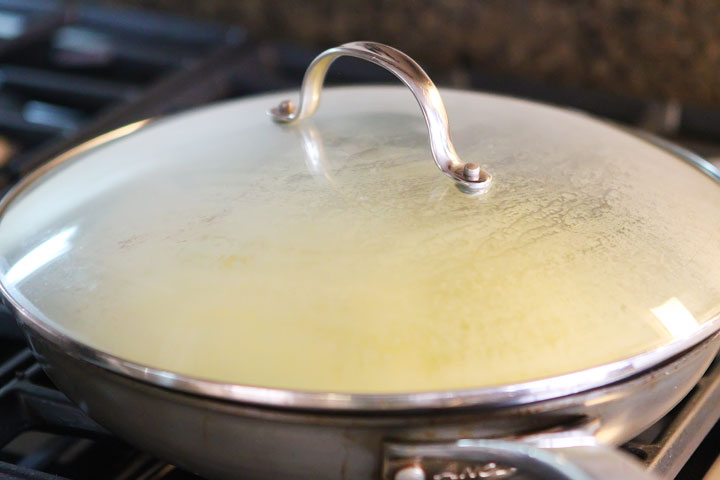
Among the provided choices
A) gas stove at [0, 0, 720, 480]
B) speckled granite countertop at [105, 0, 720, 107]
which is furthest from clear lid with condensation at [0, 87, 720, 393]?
speckled granite countertop at [105, 0, 720, 107]

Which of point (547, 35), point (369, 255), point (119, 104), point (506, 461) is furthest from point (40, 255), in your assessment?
point (547, 35)

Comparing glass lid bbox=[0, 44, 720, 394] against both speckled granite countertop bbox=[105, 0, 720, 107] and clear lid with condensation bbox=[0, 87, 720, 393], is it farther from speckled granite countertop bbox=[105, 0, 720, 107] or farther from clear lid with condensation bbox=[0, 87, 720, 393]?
speckled granite countertop bbox=[105, 0, 720, 107]

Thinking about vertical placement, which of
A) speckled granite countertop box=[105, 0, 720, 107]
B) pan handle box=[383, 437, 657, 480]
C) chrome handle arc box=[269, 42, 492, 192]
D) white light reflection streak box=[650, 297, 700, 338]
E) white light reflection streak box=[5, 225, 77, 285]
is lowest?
pan handle box=[383, 437, 657, 480]

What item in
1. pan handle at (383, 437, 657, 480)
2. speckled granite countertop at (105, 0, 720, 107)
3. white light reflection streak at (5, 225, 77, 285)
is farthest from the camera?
speckled granite countertop at (105, 0, 720, 107)

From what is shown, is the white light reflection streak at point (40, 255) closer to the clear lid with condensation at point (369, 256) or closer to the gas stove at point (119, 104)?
the clear lid with condensation at point (369, 256)

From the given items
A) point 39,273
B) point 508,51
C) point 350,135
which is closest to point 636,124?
point 508,51

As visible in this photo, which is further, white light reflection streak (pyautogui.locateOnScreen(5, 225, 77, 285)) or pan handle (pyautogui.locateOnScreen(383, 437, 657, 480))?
white light reflection streak (pyautogui.locateOnScreen(5, 225, 77, 285))
